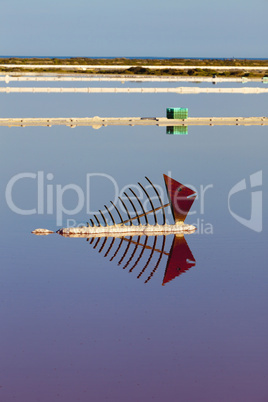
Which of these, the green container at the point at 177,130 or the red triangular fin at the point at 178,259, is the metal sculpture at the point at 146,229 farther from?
the green container at the point at 177,130

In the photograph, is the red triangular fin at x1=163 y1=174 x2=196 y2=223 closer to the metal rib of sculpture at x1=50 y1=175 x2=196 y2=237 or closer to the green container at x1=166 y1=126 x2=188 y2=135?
the metal rib of sculpture at x1=50 y1=175 x2=196 y2=237

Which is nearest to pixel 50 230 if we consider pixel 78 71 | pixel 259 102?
pixel 259 102

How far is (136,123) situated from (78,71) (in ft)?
257

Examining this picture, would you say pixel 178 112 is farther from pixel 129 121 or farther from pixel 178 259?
pixel 178 259

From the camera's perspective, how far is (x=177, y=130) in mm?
73125

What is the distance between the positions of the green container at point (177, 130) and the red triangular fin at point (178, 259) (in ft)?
110

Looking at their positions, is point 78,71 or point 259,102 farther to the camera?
point 78,71

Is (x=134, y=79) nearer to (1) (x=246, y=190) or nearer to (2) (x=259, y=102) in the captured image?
(2) (x=259, y=102)

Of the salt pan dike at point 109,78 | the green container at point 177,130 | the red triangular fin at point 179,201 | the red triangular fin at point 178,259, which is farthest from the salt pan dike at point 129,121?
the salt pan dike at point 109,78

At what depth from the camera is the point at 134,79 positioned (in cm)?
13662

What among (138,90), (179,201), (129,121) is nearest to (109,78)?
(138,90)

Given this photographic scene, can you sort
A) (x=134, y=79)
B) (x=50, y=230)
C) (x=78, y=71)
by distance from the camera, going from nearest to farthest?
(x=50, y=230) → (x=134, y=79) → (x=78, y=71)

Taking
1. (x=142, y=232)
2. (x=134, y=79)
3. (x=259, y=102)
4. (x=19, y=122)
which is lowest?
(x=142, y=232)

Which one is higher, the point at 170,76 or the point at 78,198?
the point at 170,76
